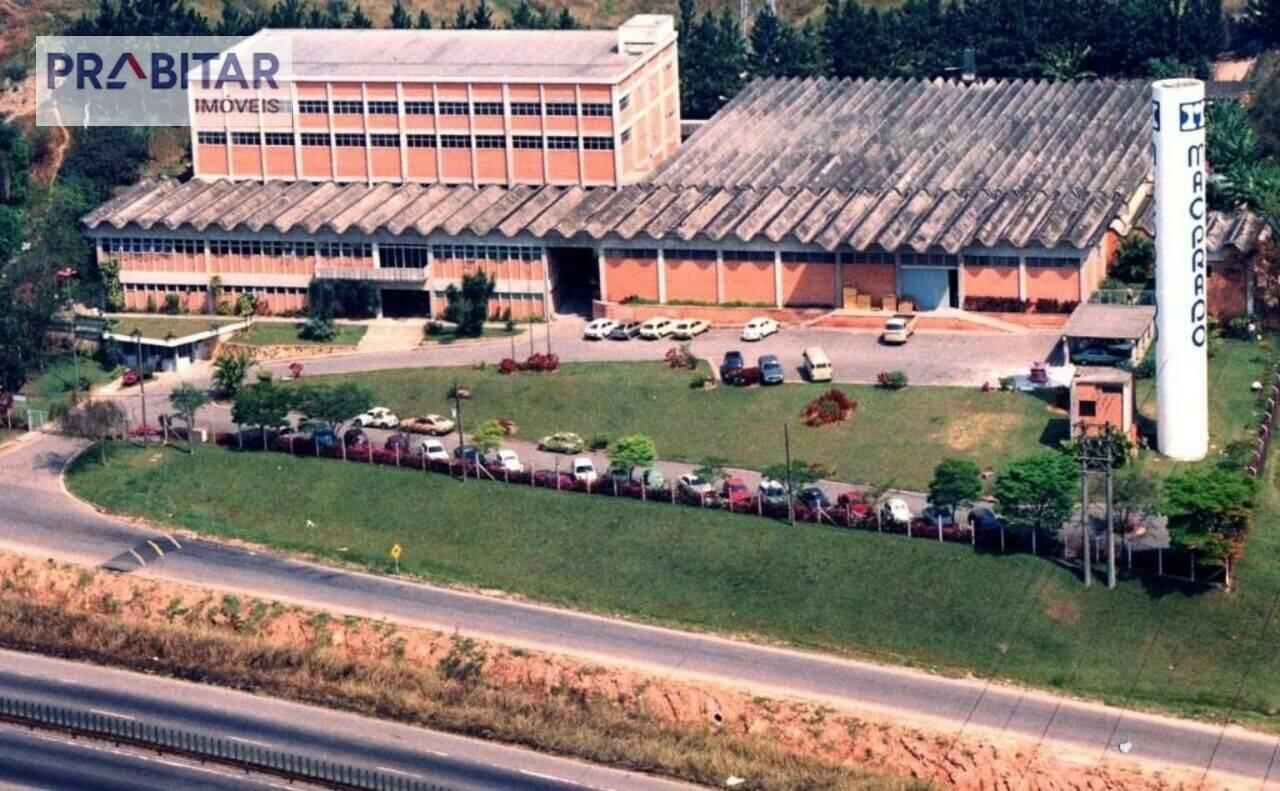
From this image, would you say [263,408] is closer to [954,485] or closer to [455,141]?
[455,141]

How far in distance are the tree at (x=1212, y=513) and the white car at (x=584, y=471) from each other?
108 feet

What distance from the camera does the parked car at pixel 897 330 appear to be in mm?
177875

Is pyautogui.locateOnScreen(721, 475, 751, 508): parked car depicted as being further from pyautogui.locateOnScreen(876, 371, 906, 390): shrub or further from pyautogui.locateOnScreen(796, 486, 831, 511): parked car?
pyautogui.locateOnScreen(876, 371, 906, 390): shrub

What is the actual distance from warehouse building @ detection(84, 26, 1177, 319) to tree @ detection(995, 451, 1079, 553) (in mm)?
32362

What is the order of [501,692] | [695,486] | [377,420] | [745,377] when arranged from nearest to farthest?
[501,692]
[695,486]
[377,420]
[745,377]

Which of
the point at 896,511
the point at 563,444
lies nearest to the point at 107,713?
the point at 563,444

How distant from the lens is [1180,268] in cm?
15388

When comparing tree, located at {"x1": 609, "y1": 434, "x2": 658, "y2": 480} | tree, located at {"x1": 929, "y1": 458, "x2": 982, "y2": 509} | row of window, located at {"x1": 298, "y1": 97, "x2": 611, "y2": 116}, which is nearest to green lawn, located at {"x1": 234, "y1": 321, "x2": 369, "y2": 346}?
row of window, located at {"x1": 298, "y1": 97, "x2": 611, "y2": 116}

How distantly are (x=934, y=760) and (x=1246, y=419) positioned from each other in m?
39.5

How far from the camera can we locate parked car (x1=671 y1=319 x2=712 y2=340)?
598ft

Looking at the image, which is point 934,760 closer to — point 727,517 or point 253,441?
point 727,517

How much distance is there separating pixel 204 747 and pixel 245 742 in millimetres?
1976

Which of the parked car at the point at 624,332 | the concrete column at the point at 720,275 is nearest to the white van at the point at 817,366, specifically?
the concrete column at the point at 720,275

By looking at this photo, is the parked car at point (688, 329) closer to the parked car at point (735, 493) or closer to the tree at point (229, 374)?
the parked car at point (735, 493)
